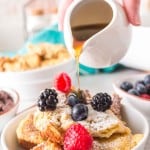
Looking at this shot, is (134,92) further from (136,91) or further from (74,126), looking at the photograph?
(74,126)

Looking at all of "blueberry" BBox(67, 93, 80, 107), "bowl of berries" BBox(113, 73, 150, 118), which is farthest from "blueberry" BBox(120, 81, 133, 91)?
"blueberry" BBox(67, 93, 80, 107)

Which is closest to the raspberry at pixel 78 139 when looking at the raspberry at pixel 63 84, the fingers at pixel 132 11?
the raspberry at pixel 63 84

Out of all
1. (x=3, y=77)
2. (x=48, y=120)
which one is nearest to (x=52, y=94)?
(x=48, y=120)

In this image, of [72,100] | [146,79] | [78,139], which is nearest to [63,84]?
[72,100]

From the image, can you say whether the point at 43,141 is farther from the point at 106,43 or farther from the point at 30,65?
the point at 30,65

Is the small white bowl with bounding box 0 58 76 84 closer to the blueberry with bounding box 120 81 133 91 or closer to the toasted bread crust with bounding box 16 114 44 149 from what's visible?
the blueberry with bounding box 120 81 133 91

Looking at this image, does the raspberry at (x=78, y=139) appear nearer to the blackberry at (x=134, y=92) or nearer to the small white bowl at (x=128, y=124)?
the small white bowl at (x=128, y=124)
